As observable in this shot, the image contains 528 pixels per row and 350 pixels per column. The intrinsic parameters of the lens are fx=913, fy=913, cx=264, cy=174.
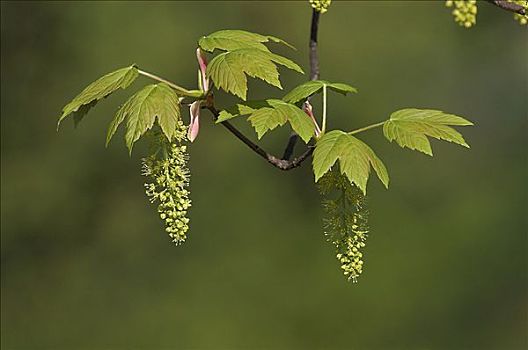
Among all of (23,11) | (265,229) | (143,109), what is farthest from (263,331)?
(143,109)

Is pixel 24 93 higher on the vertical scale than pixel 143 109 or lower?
lower

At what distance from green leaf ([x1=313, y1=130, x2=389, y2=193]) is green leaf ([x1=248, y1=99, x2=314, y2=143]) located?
0.11 feet

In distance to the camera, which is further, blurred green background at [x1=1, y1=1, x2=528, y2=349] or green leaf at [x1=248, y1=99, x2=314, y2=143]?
blurred green background at [x1=1, y1=1, x2=528, y2=349]

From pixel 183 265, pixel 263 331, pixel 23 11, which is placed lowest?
pixel 263 331

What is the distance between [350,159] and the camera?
54.0 inches

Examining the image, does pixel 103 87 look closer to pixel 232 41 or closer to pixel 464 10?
pixel 232 41

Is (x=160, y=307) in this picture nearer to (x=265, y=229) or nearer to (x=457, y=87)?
(x=265, y=229)

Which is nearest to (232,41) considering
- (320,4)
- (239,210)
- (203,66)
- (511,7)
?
(203,66)

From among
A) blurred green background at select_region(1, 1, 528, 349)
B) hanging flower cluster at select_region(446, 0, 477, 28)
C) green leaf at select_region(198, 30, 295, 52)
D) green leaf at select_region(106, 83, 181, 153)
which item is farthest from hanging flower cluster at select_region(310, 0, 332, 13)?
blurred green background at select_region(1, 1, 528, 349)

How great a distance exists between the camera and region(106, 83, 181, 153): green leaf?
4.54ft

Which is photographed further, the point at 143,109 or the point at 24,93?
the point at 24,93

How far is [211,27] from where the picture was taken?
17.5ft

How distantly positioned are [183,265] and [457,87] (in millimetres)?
1953

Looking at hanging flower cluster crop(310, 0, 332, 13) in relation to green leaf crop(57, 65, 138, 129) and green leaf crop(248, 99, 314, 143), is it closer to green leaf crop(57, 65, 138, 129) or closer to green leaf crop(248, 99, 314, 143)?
green leaf crop(248, 99, 314, 143)
